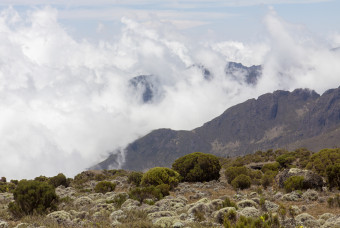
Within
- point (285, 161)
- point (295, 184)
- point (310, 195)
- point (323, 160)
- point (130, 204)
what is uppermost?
point (130, 204)

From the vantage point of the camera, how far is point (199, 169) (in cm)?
3216

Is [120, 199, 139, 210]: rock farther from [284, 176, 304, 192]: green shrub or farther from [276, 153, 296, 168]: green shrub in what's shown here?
[276, 153, 296, 168]: green shrub

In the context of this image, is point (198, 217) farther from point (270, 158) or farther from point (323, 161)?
point (270, 158)

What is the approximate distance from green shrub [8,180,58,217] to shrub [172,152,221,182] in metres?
16.3

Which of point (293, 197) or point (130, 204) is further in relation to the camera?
point (293, 197)

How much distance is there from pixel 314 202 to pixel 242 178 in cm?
775

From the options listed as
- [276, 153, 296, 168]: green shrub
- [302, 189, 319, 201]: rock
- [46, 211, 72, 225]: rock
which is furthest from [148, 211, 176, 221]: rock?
[276, 153, 296, 168]: green shrub

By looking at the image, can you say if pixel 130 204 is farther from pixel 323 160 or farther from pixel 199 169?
pixel 323 160

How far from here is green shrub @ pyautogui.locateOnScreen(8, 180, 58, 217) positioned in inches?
671

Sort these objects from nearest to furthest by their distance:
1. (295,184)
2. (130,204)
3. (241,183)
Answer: (130,204)
(295,184)
(241,183)

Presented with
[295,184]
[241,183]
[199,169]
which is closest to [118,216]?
[295,184]

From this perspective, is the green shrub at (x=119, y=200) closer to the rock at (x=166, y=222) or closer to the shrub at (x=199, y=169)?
the rock at (x=166, y=222)

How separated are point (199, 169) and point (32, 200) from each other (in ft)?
57.9

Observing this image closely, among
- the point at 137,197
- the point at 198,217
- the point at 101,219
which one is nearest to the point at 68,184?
the point at 137,197
